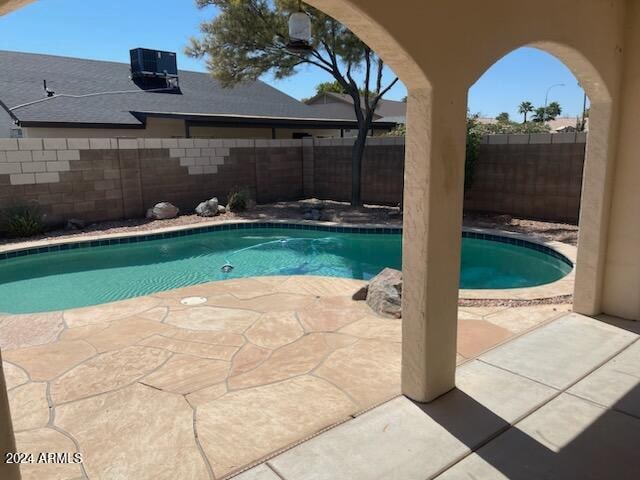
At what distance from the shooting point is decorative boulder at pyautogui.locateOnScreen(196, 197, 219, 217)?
12.3 meters

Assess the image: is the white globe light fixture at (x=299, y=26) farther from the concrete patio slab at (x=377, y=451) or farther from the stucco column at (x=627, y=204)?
the concrete patio slab at (x=377, y=451)

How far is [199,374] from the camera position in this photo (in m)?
3.75

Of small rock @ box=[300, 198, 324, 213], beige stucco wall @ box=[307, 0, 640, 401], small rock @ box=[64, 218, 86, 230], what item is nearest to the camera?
beige stucco wall @ box=[307, 0, 640, 401]

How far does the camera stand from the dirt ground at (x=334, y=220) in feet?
32.1

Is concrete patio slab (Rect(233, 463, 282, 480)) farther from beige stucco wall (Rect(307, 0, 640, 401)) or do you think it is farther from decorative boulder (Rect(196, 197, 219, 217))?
decorative boulder (Rect(196, 197, 219, 217))

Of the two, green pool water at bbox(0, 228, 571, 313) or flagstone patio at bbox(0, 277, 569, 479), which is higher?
flagstone patio at bbox(0, 277, 569, 479)

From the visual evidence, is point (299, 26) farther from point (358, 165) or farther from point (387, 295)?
point (358, 165)

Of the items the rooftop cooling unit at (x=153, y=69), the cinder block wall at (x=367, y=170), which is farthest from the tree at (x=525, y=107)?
the rooftop cooling unit at (x=153, y=69)

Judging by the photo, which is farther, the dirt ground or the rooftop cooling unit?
the rooftop cooling unit

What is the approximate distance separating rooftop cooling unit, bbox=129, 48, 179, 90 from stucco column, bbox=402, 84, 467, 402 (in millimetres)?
17353

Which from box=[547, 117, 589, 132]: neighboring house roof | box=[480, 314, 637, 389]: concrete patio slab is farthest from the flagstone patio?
box=[547, 117, 589, 132]: neighboring house roof

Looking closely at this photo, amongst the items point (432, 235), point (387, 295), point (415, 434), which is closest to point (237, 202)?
point (387, 295)

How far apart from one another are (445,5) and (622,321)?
373 centimetres

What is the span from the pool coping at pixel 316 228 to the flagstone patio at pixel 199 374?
69cm
